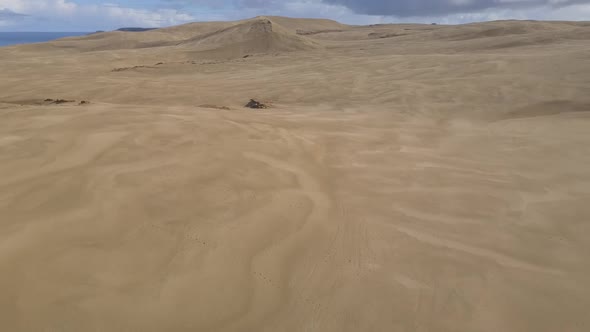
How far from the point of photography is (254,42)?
22734mm

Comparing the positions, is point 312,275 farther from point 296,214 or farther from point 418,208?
point 418,208

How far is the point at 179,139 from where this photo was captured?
10.3 feet

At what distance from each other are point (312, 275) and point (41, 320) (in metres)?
1.05

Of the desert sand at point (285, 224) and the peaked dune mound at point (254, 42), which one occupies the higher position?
the peaked dune mound at point (254, 42)

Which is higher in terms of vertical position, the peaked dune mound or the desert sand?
the peaked dune mound

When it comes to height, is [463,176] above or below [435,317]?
above

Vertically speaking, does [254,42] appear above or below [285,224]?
above

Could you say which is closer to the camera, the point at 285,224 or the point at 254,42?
the point at 285,224

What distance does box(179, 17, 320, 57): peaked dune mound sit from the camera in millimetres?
21661

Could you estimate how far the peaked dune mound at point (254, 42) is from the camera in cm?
2166

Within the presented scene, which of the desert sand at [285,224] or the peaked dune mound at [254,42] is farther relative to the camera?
the peaked dune mound at [254,42]

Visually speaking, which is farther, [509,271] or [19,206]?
[19,206]

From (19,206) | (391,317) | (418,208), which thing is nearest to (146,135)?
(19,206)

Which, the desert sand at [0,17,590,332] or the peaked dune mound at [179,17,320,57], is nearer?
the desert sand at [0,17,590,332]
